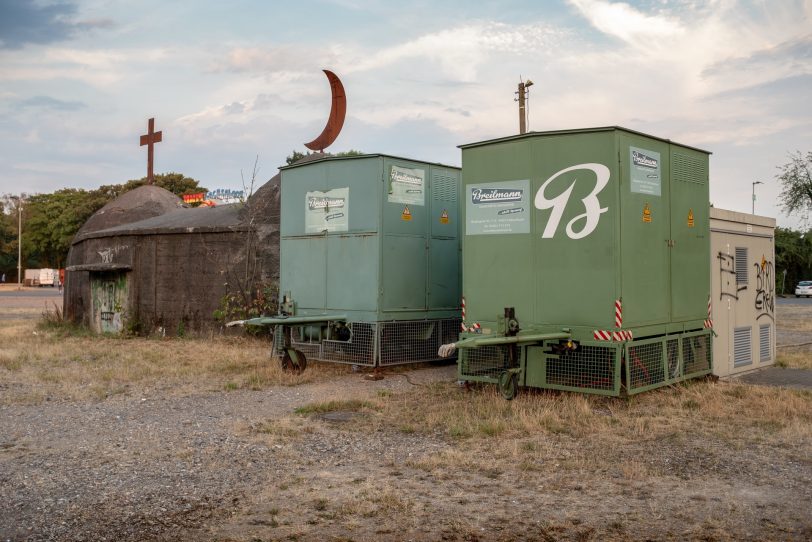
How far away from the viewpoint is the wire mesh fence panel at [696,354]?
10742 millimetres

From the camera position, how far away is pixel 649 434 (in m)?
7.88

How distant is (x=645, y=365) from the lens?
9.71 meters

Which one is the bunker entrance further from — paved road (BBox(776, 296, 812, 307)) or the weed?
paved road (BBox(776, 296, 812, 307))

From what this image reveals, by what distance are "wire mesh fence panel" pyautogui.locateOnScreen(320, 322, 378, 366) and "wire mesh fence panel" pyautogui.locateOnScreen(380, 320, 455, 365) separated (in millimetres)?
194

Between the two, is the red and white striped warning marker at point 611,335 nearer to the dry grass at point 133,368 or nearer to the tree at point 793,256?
the dry grass at point 133,368

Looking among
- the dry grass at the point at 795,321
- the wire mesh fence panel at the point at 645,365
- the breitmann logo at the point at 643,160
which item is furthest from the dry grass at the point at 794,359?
the dry grass at the point at 795,321

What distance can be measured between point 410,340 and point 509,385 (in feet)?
11.8

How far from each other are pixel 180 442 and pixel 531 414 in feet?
13.5

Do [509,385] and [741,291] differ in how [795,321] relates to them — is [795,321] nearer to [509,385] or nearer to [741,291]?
[741,291]

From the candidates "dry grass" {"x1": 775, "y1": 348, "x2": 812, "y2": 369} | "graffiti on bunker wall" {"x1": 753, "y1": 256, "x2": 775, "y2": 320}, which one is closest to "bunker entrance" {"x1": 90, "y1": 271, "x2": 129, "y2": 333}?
"graffiti on bunker wall" {"x1": 753, "y1": 256, "x2": 775, "y2": 320}

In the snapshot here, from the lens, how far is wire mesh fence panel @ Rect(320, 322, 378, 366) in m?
12.4

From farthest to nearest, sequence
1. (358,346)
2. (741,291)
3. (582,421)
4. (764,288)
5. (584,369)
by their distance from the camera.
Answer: (764,288), (358,346), (741,291), (584,369), (582,421)

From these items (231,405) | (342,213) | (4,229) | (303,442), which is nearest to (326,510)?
(303,442)

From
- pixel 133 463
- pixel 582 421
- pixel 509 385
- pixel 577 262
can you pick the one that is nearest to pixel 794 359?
pixel 577 262
